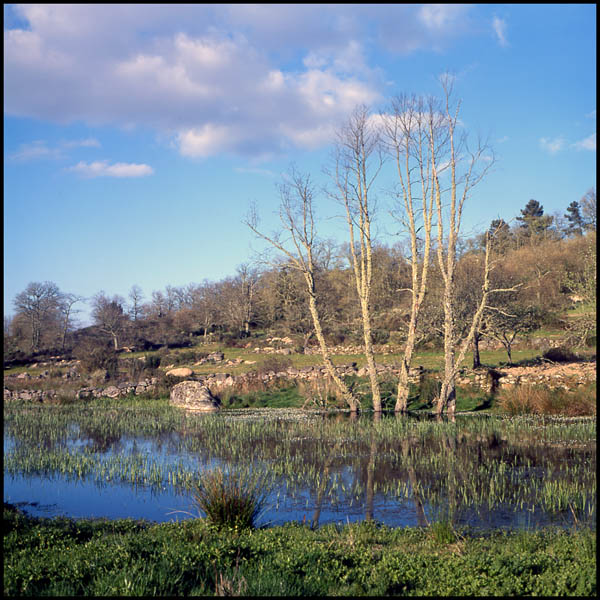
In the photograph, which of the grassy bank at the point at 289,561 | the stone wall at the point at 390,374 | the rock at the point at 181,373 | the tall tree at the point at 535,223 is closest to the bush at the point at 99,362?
the rock at the point at 181,373

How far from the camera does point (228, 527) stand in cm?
840

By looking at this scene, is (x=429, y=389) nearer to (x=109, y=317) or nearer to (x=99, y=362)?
(x=99, y=362)

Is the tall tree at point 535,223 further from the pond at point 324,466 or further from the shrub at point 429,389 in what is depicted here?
the pond at point 324,466

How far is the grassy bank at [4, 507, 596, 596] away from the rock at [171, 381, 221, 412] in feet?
56.6

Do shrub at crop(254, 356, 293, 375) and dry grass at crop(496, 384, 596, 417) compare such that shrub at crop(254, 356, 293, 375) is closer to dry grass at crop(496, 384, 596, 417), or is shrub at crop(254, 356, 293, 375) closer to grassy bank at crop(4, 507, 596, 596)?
→ dry grass at crop(496, 384, 596, 417)

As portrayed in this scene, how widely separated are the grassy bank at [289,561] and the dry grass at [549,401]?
1429 centimetres

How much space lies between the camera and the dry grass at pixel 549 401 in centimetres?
2106

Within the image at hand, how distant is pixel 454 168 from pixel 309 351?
23.3 meters

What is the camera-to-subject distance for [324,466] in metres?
13.7

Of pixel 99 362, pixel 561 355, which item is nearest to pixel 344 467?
pixel 561 355

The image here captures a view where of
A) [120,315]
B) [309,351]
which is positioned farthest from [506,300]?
[120,315]

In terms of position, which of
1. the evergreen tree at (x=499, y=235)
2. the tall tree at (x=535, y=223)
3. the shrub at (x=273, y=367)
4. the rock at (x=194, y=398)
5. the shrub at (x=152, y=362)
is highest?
the tall tree at (x=535, y=223)

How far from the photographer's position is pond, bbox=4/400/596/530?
1001 cm

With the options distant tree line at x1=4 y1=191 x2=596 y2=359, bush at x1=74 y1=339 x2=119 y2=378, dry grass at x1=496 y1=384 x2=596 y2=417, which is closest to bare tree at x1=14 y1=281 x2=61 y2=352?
distant tree line at x1=4 y1=191 x2=596 y2=359
